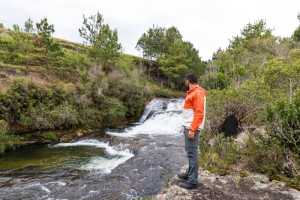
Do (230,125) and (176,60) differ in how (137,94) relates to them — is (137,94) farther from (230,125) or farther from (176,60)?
(176,60)

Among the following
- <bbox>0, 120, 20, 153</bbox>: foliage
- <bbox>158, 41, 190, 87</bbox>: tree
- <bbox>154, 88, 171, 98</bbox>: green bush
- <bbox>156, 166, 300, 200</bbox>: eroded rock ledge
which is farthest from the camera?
<bbox>158, 41, 190, 87</bbox>: tree

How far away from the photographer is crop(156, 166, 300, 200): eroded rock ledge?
3.28 metres

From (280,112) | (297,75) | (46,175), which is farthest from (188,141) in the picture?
(297,75)

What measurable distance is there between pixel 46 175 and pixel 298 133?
8.66 meters

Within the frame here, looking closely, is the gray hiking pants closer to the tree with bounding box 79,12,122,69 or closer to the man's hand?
the man's hand

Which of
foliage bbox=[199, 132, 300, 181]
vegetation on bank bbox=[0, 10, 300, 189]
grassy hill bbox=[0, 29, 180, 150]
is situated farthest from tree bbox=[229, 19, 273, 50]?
foliage bbox=[199, 132, 300, 181]

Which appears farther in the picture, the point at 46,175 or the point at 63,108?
the point at 63,108

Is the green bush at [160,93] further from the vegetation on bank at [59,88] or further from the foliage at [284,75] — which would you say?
the foliage at [284,75]

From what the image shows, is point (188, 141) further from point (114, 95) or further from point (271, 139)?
point (114, 95)

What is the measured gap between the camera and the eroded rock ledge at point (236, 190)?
328cm

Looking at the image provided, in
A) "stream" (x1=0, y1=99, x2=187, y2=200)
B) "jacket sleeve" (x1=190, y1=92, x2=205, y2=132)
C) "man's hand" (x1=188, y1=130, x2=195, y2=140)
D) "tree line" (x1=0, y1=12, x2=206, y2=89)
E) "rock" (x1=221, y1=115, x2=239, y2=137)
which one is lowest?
"stream" (x1=0, y1=99, x2=187, y2=200)

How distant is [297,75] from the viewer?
28.2 ft

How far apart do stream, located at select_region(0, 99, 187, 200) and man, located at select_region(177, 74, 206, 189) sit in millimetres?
2600

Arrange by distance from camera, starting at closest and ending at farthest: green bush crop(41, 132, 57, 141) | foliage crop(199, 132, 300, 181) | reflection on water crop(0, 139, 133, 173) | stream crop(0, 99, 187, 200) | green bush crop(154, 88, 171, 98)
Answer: foliage crop(199, 132, 300, 181) < stream crop(0, 99, 187, 200) < reflection on water crop(0, 139, 133, 173) < green bush crop(41, 132, 57, 141) < green bush crop(154, 88, 171, 98)
